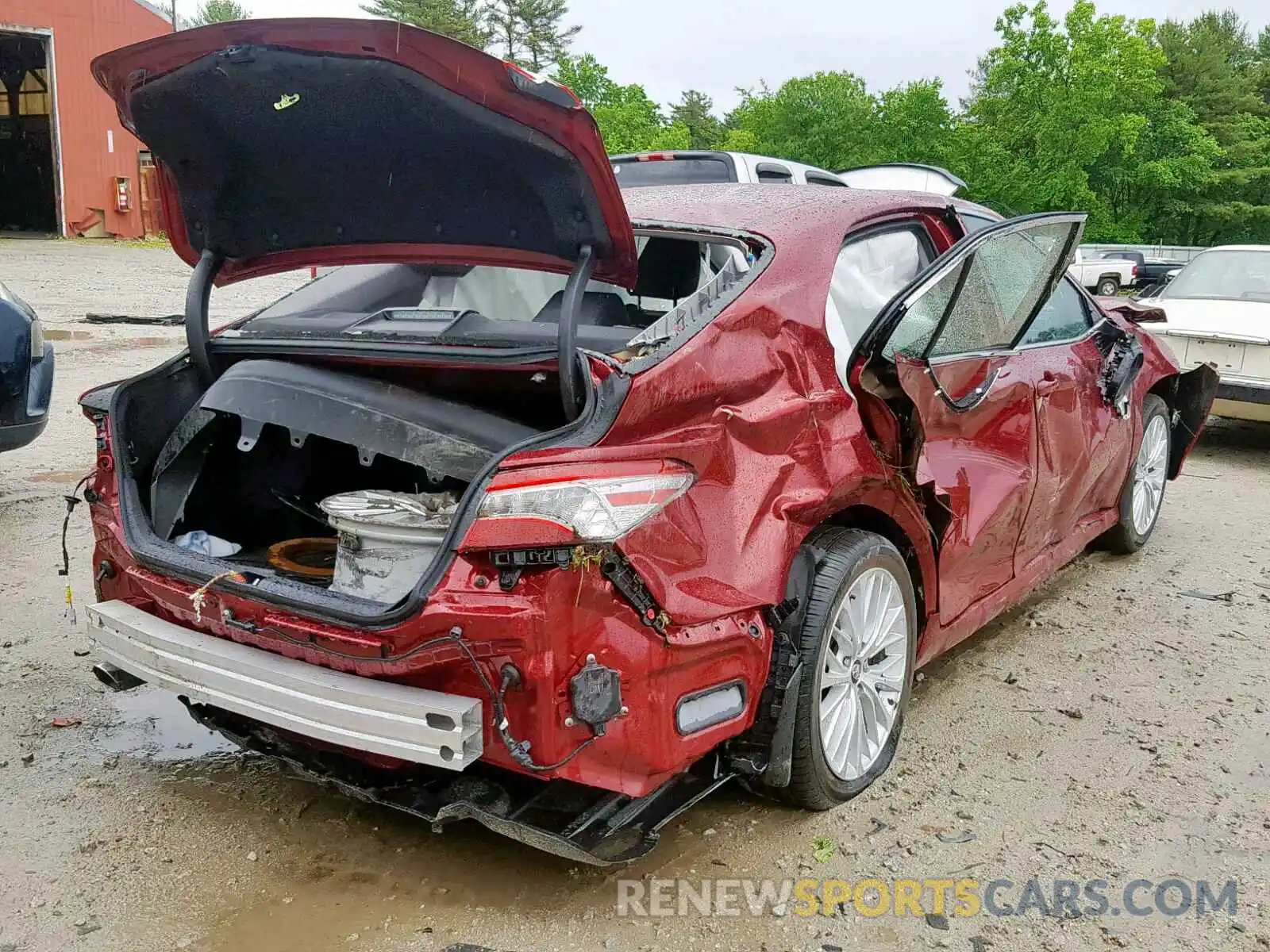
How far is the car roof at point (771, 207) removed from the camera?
2936mm

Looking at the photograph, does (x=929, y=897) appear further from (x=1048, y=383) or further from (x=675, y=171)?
(x=675, y=171)

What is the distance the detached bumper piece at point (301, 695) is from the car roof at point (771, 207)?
154 centimetres

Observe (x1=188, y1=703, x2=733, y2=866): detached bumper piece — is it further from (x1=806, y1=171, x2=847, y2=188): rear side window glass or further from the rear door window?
(x1=806, y1=171, x2=847, y2=188): rear side window glass

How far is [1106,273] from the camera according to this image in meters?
26.0

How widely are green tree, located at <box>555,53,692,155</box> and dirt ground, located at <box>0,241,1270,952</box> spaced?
26128 mm

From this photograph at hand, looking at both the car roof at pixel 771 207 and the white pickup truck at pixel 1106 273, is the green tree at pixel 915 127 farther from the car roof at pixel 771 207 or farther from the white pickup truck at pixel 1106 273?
the car roof at pixel 771 207

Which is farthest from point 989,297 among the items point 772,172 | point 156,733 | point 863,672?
point 772,172

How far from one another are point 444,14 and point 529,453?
51862 mm

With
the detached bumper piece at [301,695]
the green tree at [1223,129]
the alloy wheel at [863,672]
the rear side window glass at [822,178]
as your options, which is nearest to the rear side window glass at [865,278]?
the alloy wheel at [863,672]

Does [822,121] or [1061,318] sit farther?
[822,121]

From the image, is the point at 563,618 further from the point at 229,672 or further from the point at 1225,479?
the point at 1225,479

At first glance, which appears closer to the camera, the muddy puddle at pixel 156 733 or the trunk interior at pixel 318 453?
the trunk interior at pixel 318 453

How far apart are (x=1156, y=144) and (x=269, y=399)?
4294 centimetres

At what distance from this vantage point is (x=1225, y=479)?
708cm
